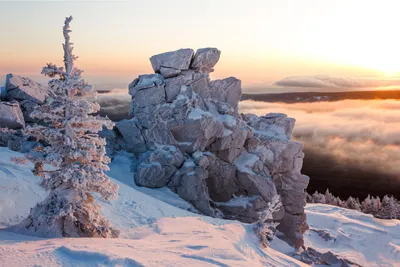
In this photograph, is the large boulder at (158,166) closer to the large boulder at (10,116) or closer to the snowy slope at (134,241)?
the snowy slope at (134,241)

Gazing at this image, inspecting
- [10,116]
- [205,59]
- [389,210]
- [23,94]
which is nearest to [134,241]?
[10,116]

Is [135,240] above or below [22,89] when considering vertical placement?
below

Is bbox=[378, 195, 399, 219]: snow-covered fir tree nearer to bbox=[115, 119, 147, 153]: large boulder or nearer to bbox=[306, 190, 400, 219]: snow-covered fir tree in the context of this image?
bbox=[306, 190, 400, 219]: snow-covered fir tree

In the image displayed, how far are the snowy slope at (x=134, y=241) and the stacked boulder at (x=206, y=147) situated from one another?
9.01 m

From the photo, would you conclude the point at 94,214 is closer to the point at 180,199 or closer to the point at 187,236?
the point at 187,236

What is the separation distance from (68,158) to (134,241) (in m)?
4.51

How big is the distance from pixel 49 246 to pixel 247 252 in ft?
30.7

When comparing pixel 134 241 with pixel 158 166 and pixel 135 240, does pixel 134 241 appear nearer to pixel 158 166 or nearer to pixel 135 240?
pixel 135 240

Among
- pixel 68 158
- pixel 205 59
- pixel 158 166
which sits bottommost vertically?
pixel 158 166

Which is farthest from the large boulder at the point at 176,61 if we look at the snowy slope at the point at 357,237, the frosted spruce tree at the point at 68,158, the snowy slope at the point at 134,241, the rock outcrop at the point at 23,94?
the snowy slope at the point at 357,237

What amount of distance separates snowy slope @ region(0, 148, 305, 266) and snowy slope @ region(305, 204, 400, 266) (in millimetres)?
34853

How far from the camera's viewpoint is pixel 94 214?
48.2 feet

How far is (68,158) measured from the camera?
14.0 metres

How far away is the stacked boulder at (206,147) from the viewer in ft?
117
